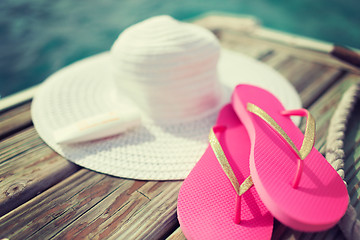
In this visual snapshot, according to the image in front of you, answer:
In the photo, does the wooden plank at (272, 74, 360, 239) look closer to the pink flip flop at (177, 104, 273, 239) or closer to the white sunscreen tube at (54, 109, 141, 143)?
the pink flip flop at (177, 104, 273, 239)

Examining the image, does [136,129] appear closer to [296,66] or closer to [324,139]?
[324,139]

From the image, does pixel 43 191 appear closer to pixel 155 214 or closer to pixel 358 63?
pixel 155 214

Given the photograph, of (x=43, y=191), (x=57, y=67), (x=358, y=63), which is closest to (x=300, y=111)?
(x=358, y=63)

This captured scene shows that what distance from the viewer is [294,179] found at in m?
0.50

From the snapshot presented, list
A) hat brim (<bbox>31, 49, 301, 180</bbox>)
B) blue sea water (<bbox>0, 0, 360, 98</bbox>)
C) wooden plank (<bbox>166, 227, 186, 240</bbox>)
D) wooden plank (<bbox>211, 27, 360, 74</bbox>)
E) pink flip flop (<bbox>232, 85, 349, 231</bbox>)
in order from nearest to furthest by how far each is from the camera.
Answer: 1. pink flip flop (<bbox>232, 85, 349, 231</bbox>)
2. wooden plank (<bbox>166, 227, 186, 240</bbox>)
3. hat brim (<bbox>31, 49, 301, 180</bbox>)
4. wooden plank (<bbox>211, 27, 360, 74</bbox>)
5. blue sea water (<bbox>0, 0, 360, 98</bbox>)

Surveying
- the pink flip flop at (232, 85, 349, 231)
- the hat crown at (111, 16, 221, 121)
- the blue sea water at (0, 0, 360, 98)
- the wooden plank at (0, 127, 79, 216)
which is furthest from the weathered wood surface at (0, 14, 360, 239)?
the blue sea water at (0, 0, 360, 98)

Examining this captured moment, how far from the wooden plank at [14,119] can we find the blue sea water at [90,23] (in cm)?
105

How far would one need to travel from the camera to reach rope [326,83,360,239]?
0.52 m

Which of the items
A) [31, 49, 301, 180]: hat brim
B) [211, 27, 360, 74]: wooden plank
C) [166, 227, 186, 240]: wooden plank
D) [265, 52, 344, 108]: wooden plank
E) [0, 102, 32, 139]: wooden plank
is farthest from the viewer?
[211, 27, 360, 74]: wooden plank

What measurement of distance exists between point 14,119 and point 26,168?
10.5 inches

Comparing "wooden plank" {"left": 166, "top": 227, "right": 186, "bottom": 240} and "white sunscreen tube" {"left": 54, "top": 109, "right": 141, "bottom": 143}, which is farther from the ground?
"white sunscreen tube" {"left": 54, "top": 109, "right": 141, "bottom": 143}

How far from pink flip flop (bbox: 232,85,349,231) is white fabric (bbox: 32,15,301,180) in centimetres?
19

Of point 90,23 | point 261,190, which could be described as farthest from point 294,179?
point 90,23

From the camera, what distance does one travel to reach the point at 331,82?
1.05 meters
